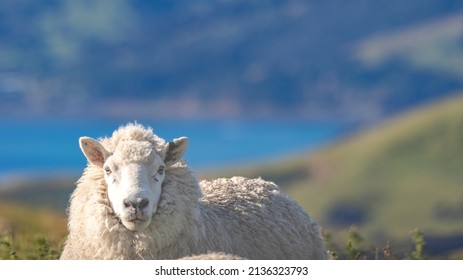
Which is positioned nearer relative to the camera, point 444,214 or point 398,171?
point 444,214

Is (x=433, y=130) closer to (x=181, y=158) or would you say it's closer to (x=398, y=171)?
(x=398, y=171)

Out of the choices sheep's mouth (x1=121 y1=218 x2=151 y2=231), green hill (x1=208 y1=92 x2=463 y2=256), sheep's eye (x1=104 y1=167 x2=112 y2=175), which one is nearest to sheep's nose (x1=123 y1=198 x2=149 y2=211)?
sheep's mouth (x1=121 y1=218 x2=151 y2=231)

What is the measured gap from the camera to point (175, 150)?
1139 centimetres

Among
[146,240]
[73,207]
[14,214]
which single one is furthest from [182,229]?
[14,214]

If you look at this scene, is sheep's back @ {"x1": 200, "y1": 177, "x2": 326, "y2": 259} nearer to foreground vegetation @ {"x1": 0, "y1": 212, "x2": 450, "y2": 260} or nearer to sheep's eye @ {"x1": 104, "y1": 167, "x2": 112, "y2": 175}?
foreground vegetation @ {"x1": 0, "y1": 212, "x2": 450, "y2": 260}

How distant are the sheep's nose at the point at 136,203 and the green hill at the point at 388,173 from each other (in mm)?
139807

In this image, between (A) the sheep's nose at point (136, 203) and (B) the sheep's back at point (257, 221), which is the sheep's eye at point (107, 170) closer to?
(A) the sheep's nose at point (136, 203)

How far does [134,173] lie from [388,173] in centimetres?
16781

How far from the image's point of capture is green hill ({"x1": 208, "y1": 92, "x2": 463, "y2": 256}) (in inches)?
6329

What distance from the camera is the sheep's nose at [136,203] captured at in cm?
1039

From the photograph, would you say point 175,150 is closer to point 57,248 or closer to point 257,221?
point 257,221

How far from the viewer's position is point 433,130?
591 ft

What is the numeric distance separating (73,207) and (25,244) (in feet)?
8.86

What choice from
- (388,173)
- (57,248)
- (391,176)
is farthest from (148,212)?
(388,173)
